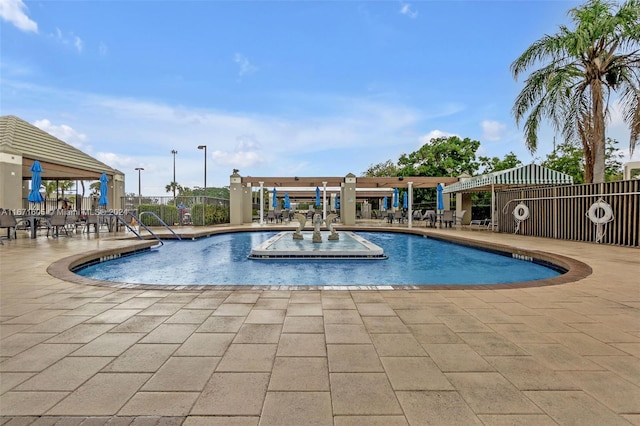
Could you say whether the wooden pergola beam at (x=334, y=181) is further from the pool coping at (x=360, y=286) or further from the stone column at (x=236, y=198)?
the pool coping at (x=360, y=286)

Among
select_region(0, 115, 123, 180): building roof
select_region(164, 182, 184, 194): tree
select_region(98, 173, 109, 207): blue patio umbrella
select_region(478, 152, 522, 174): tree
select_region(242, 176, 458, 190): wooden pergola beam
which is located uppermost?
A: select_region(164, 182, 184, 194): tree

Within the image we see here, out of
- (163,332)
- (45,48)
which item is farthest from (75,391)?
(45,48)

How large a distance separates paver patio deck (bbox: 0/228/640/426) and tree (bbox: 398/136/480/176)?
80.2ft

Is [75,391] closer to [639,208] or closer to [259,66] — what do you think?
[639,208]

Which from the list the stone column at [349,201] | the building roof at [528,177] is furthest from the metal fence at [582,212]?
the stone column at [349,201]

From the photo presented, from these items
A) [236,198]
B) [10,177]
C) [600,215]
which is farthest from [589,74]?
[10,177]

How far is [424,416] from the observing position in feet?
5.26

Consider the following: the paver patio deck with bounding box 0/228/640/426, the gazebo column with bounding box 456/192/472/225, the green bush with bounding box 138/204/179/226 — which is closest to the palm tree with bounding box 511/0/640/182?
the gazebo column with bounding box 456/192/472/225

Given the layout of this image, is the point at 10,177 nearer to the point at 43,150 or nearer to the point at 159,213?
the point at 43,150

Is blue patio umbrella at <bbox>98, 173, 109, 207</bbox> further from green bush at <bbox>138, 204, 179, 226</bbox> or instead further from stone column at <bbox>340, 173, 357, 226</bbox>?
stone column at <bbox>340, 173, 357, 226</bbox>

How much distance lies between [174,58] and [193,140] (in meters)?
9.38

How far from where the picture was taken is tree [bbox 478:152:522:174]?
24.6 m

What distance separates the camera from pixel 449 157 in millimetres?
Answer: 27016

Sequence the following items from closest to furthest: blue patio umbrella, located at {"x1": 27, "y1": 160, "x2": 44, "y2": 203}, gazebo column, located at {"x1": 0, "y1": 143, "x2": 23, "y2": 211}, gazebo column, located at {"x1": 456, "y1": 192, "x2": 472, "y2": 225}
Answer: blue patio umbrella, located at {"x1": 27, "y1": 160, "x2": 44, "y2": 203} → gazebo column, located at {"x1": 0, "y1": 143, "x2": 23, "y2": 211} → gazebo column, located at {"x1": 456, "y1": 192, "x2": 472, "y2": 225}
